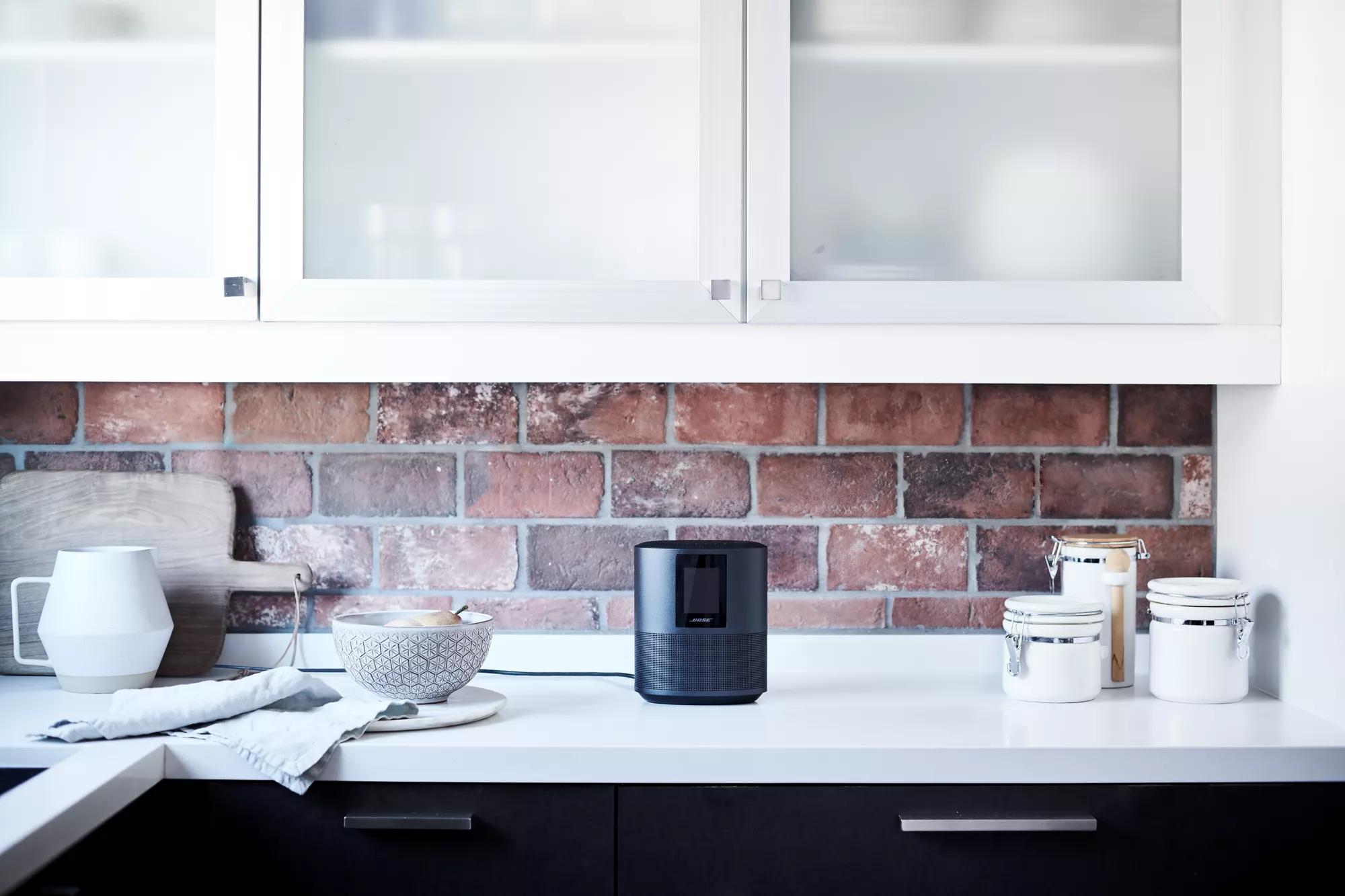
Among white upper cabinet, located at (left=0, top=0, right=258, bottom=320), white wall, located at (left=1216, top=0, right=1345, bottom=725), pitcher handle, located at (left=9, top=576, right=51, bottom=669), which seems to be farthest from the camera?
pitcher handle, located at (left=9, top=576, right=51, bottom=669)

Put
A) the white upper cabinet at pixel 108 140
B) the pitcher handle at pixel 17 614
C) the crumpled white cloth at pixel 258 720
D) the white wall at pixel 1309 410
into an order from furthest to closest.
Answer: the pitcher handle at pixel 17 614 → the white upper cabinet at pixel 108 140 → the white wall at pixel 1309 410 → the crumpled white cloth at pixel 258 720

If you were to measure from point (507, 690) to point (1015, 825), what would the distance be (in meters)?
0.74

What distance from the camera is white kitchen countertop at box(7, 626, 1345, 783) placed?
1.24 meters

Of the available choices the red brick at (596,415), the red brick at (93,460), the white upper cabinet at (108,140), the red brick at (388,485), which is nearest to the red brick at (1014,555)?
the red brick at (596,415)

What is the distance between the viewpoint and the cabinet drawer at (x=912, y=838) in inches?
49.1

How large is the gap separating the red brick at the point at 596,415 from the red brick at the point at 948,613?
1.62ft

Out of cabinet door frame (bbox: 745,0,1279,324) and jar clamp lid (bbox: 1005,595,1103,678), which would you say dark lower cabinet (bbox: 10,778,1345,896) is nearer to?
jar clamp lid (bbox: 1005,595,1103,678)

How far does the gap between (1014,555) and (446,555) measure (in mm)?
940

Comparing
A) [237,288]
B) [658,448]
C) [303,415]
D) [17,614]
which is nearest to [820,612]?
[658,448]

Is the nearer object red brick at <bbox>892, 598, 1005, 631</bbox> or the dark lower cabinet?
the dark lower cabinet

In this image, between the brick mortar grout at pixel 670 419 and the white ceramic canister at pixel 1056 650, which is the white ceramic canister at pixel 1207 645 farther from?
the brick mortar grout at pixel 670 419

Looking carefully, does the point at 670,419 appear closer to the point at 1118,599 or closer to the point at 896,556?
the point at 896,556

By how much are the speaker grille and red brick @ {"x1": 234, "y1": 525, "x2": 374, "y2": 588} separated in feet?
1.86

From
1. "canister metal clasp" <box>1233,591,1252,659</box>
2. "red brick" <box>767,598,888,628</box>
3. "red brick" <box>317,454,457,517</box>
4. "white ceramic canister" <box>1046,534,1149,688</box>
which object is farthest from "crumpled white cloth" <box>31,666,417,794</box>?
"canister metal clasp" <box>1233,591,1252,659</box>
